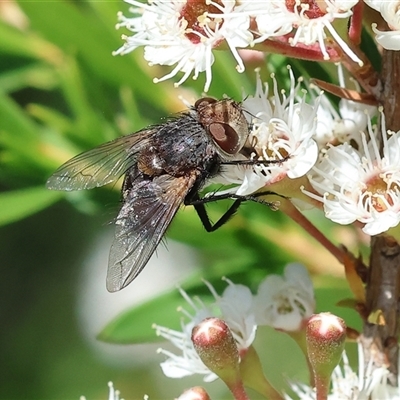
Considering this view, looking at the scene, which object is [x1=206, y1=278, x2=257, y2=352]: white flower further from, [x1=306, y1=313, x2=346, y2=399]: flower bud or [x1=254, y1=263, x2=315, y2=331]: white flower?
[x1=306, y1=313, x2=346, y2=399]: flower bud

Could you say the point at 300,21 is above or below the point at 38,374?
above

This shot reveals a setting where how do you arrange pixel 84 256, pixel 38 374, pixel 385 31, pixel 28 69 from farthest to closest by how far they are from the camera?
1. pixel 84 256
2. pixel 38 374
3. pixel 28 69
4. pixel 385 31

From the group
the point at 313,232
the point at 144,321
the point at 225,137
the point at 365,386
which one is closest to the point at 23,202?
the point at 144,321

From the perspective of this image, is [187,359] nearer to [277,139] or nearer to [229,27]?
[277,139]

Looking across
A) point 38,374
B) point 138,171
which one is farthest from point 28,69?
point 38,374

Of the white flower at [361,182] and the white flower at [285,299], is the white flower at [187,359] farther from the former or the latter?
the white flower at [361,182]

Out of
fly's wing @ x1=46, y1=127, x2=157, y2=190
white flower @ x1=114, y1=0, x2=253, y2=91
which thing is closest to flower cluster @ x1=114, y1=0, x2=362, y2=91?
white flower @ x1=114, y1=0, x2=253, y2=91

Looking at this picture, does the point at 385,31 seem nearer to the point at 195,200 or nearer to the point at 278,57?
the point at 278,57
